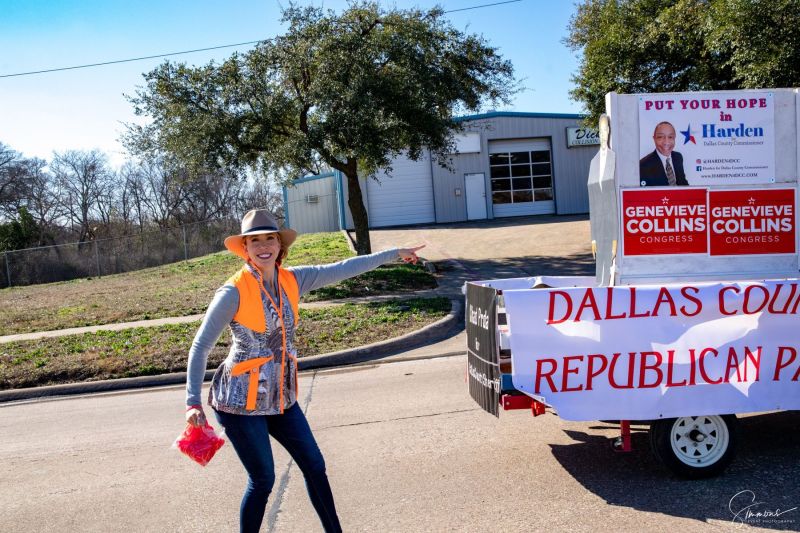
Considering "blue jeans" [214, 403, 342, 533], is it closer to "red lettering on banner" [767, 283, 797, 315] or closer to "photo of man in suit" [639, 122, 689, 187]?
"red lettering on banner" [767, 283, 797, 315]

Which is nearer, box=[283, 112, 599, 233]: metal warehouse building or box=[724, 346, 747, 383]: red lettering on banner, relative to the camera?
box=[724, 346, 747, 383]: red lettering on banner

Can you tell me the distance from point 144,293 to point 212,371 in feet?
32.7

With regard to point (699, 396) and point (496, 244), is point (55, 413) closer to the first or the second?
point (699, 396)

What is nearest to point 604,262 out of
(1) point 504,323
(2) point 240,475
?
(1) point 504,323

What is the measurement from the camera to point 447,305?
12.5m

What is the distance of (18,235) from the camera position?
38375 mm

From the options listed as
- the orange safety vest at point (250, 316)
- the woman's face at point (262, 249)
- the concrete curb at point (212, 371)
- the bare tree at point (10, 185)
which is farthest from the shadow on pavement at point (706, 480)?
the bare tree at point (10, 185)

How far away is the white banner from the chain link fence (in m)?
26.4

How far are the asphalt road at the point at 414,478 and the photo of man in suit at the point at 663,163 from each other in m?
2.12

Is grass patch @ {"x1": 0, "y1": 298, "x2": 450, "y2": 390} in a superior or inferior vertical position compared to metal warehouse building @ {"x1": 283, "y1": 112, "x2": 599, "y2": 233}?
inferior

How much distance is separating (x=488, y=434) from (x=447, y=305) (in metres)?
6.80

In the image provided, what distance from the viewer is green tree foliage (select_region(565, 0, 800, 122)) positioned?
495 inches

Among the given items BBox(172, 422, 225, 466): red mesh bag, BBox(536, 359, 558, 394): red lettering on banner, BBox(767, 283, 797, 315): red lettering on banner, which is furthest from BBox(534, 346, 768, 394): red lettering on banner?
BBox(172, 422, 225, 466): red mesh bag

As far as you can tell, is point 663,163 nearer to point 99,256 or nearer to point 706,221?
point 706,221
